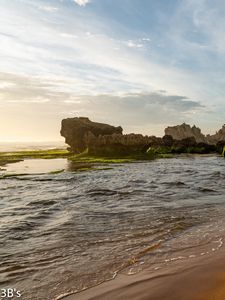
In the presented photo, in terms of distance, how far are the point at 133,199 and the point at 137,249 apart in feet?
26.7

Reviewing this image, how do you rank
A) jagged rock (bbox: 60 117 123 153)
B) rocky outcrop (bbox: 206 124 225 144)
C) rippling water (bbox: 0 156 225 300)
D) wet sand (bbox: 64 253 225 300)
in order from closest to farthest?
wet sand (bbox: 64 253 225 300) → rippling water (bbox: 0 156 225 300) → jagged rock (bbox: 60 117 123 153) → rocky outcrop (bbox: 206 124 225 144)

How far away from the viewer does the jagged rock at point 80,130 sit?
8756 centimetres

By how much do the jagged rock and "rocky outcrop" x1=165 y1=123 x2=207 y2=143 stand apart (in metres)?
21.1

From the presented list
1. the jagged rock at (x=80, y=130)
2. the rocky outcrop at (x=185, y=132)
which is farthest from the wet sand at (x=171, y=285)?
the rocky outcrop at (x=185, y=132)

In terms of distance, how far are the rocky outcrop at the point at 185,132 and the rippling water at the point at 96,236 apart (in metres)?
90.2

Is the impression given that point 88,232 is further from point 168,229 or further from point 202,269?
point 202,269

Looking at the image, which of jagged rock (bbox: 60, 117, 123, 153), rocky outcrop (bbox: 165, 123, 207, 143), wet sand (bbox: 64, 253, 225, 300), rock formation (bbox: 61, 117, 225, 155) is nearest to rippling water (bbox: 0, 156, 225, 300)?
wet sand (bbox: 64, 253, 225, 300)

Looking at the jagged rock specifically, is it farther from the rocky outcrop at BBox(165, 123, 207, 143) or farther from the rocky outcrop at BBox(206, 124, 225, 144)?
the rocky outcrop at BBox(206, 124, 225, 144)

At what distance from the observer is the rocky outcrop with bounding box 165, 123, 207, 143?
106m

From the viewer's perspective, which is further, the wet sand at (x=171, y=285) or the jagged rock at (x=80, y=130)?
the jagged rock at (x=80, y=130)

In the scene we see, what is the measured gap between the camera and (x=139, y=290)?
561 cm

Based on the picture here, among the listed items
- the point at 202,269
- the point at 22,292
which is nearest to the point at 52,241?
the point at 22,292

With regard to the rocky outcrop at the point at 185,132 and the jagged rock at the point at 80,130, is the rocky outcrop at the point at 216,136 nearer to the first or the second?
the rocky outcrop at the point at 185,132

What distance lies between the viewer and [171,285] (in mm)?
5664
